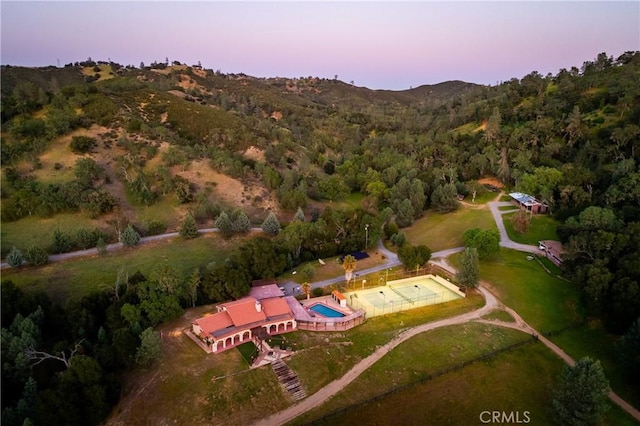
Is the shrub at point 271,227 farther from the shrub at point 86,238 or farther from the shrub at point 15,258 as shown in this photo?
the shrub at point 15,258

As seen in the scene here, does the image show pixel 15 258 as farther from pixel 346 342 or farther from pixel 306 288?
pixel 346 342

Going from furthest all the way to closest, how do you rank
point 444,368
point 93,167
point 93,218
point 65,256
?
point 93,167 < point 93,218 < point 65,256 < point 444,368

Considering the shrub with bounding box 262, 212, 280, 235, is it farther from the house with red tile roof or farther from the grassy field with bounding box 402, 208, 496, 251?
the grassy field with bounding box 402, 208, 496, 251

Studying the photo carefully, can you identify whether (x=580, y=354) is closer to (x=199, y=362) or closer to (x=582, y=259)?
(x=582, y=259)

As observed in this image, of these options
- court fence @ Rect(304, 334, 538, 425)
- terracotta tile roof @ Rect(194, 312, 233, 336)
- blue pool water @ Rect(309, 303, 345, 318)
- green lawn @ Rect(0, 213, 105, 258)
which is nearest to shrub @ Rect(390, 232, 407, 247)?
blue pool water @ Rect(309, 303, 345, 318)

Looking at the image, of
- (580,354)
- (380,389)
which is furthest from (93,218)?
(580,354)

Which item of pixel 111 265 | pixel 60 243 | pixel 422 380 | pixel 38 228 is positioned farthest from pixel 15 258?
pixel 422 380
